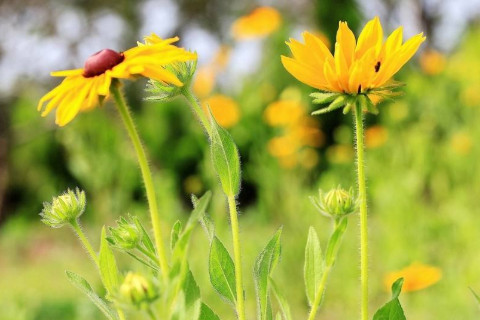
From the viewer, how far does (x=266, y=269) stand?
0.57 m

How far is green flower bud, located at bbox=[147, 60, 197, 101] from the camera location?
59cm

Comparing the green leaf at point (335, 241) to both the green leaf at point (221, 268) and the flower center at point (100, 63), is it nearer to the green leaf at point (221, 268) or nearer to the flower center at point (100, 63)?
the green leaf at point (221, 268)

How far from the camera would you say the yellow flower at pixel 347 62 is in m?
0.54

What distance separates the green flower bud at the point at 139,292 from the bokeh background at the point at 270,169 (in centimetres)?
25

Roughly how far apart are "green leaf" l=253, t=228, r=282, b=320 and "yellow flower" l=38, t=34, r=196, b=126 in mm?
156

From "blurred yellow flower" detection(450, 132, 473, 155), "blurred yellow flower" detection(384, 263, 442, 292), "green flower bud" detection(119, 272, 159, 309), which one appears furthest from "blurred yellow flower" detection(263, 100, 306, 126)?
"green flower bud" detection(119, 272, 159, 309)

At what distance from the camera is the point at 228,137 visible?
58cm

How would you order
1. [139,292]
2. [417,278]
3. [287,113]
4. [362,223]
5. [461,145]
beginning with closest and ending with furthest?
[139,292], [362,223], [417,278], [287,113], [461,145]

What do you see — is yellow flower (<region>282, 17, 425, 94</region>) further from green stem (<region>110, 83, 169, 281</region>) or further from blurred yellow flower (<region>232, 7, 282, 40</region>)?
blurred yellow flower (<region>232, 7, 282, 40</region>)

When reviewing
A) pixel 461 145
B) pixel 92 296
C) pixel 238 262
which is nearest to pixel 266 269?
pixel 238 262

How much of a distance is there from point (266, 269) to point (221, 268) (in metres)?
0.04

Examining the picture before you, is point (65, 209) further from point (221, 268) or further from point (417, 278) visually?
point (417, 278)

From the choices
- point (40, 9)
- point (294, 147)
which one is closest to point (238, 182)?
point (294, 147)

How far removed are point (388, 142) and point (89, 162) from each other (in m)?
1.52
